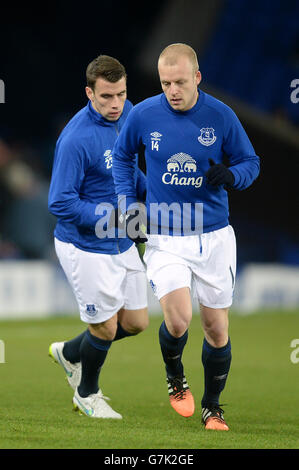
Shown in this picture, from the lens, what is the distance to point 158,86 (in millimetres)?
17516

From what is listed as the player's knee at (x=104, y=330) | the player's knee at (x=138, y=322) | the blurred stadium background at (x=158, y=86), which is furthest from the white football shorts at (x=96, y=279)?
the blurred stadium background at (x=158, y=86)

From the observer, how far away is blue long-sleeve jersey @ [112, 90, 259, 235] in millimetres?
5051

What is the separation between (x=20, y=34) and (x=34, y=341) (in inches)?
387

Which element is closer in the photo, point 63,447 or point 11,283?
point 63,447

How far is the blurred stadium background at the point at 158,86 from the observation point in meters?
15.9

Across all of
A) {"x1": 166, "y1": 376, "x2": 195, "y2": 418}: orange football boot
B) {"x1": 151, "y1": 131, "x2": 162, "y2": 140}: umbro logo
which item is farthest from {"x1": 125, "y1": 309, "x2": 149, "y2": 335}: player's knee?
{"x1": 151, "y1": 131, "x2": 162, "y2": 140}: umbro logo

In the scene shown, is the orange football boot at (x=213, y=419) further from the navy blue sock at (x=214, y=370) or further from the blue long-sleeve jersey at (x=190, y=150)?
the blue long-sleeve jersey at (x=190, y=150)

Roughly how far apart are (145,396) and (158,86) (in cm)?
1147

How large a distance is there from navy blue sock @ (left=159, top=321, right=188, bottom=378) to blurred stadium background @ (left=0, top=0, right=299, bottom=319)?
31.6 ft

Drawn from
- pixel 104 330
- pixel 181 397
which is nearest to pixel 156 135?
pixel 104 330

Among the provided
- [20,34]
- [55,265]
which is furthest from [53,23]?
[55,265]

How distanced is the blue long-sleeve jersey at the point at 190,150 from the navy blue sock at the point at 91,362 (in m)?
0.98

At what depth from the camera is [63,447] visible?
168 inches

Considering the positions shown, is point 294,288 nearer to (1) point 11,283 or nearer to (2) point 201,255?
(1) point 11,283
